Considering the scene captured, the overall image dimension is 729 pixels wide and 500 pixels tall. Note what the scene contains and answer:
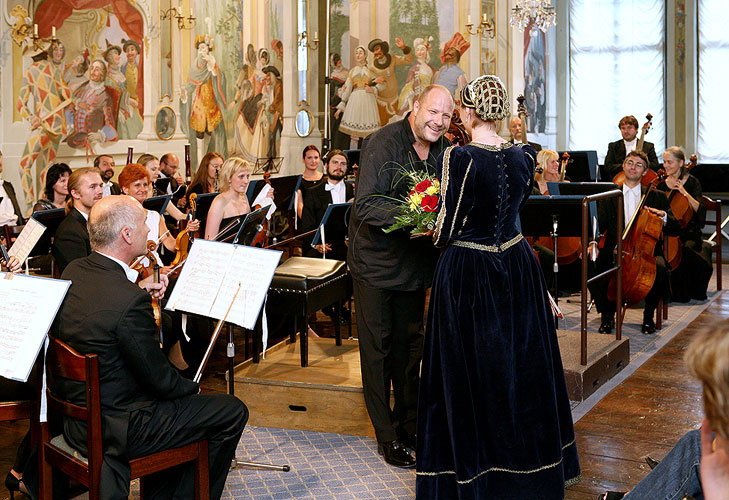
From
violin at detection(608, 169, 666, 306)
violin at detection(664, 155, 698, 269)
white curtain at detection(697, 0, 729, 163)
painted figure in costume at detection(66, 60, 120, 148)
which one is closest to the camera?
violin at detection(608, 169, 666, 306)

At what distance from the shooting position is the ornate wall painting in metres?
8.20

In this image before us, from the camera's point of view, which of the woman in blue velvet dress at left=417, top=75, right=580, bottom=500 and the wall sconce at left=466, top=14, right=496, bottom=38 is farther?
the wall sconce at left=466, top=14, right=496, bottom=38

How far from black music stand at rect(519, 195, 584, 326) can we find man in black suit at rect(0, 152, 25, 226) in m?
4.31

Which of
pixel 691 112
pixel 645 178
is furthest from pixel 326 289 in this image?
pixel 691 112

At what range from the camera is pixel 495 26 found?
13.6m

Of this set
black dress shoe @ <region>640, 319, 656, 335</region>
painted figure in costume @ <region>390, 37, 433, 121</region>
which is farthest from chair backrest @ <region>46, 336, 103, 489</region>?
painted figure in costume @ <region>390, 37, 433, 121</region>

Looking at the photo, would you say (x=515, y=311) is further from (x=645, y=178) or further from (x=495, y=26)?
(x=495, y=26)

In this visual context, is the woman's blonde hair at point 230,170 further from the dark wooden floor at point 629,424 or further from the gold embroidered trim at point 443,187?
the gold embroidered trim at point 443,187

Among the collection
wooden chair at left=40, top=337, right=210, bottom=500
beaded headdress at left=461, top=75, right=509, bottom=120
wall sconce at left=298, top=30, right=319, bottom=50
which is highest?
wall sconce at left=298, top=30, right=319, bottom=50

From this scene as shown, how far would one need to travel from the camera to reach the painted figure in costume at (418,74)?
13.7m

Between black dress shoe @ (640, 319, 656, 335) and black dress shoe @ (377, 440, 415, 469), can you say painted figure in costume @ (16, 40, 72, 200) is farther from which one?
black dress shoe @ (640, 319, 656, 335)

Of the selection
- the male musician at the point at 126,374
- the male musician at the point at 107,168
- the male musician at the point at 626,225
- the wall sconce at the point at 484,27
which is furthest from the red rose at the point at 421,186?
the wall sconce at the point at 484,27

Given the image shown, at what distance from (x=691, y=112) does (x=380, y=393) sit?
12.8 m

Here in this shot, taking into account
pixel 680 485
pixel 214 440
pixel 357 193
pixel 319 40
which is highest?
pixel 319 40
